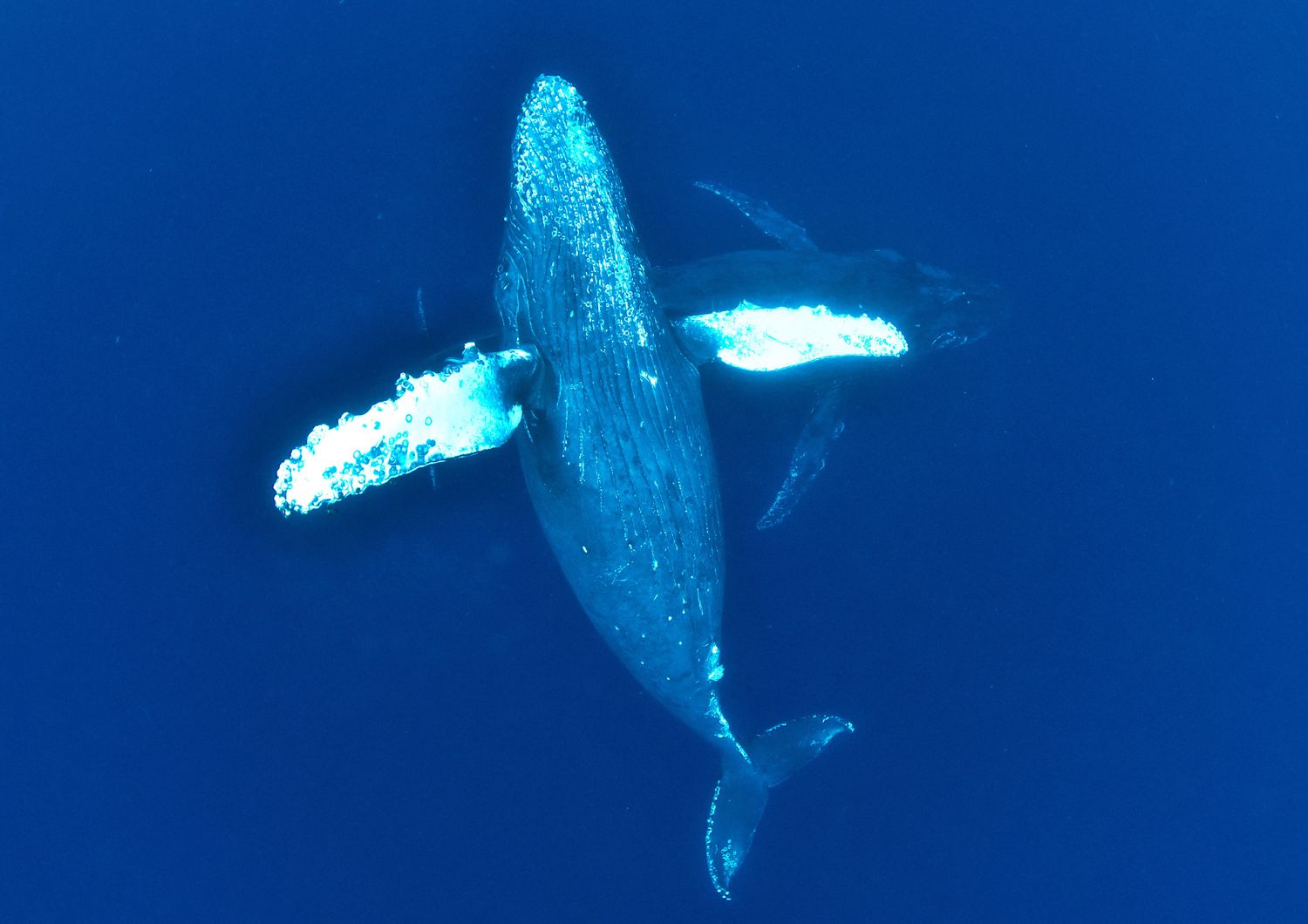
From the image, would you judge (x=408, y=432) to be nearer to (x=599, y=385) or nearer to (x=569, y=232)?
(x=599, y=385)

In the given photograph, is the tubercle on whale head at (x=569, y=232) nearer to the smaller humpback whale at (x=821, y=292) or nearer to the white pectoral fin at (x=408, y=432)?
the white pectoral fin at (x=408, y=432)

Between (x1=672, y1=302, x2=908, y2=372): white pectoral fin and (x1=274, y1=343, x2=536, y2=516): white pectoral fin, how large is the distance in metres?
1.64

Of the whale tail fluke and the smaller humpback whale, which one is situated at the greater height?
the smaller humpback whale

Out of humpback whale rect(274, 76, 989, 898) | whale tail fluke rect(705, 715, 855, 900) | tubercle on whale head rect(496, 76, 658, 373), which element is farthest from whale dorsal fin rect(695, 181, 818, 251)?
whale tail fluke rect(705, 715, 855, 900)

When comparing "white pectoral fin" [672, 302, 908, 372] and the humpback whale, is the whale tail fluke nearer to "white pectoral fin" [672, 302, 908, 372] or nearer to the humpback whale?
the humpback whale

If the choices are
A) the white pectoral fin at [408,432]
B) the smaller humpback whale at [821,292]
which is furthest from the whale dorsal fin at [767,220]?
the white pectoral fin at [408,432]

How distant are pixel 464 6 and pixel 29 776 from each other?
28.3 feet

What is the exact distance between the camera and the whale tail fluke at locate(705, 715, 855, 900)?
814 centimetres

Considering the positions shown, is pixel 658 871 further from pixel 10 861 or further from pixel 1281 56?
pixel 1281 56

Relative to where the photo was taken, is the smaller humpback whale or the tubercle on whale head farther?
the smaller humpback whale

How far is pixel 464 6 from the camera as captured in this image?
8.25 metres

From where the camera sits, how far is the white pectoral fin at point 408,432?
5133 millimetres

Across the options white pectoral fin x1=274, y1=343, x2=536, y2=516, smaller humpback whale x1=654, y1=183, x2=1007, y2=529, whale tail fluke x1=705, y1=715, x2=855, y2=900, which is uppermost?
smaller humpback whale x1=654, y1=183, x2=1007, y2=529

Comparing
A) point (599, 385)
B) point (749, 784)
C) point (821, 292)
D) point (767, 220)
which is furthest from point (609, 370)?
point (749, 784)
